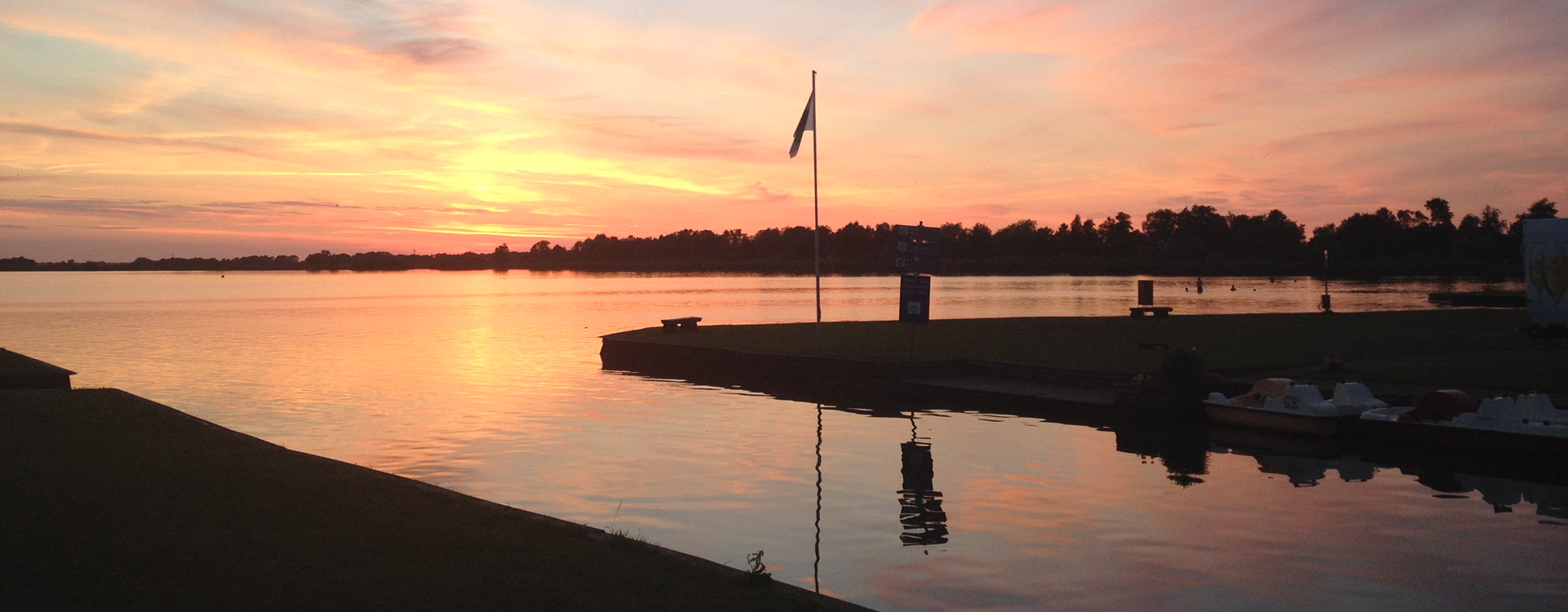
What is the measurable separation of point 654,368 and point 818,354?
692 centimetres

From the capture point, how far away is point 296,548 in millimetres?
8602

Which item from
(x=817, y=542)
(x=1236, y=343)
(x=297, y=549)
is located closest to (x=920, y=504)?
(x=817, y=542)

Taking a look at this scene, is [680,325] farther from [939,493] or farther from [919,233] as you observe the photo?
[939,493]

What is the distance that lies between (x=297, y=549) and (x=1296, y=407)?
52.3 feet

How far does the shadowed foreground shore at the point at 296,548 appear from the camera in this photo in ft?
24.2

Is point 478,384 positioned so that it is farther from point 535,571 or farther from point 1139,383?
point 535,571

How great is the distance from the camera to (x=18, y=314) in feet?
248

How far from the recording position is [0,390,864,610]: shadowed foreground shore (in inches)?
290

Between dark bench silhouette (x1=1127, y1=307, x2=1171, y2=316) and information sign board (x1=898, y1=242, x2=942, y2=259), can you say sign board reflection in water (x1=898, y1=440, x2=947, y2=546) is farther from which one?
dark bench silhouette (x1=1127, y1=307, x2=1171, y2=316)

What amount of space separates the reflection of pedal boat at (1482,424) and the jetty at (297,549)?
42.1 feet

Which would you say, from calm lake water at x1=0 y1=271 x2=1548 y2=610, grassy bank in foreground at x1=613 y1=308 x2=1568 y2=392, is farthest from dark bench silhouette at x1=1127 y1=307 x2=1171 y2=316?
calm lake water at x1=0 y1=271 x2=1548 y2=610

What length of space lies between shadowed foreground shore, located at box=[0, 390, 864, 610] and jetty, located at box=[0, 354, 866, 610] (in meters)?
0.02

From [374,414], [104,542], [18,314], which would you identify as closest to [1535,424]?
[104,542]

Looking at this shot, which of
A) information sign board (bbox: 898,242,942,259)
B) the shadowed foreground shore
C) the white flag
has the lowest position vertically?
the shadowed foreground shore
